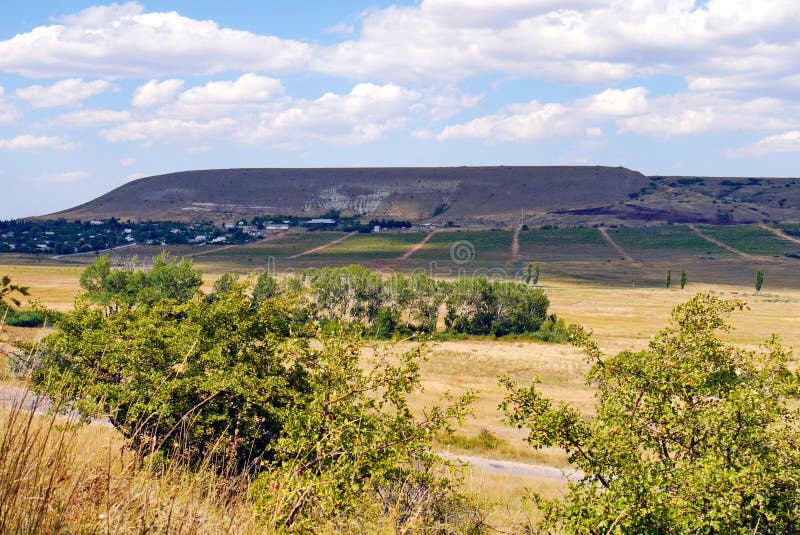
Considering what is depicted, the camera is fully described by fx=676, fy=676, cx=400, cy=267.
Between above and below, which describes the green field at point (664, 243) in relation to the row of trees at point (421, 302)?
above

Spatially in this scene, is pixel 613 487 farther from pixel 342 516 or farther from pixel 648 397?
pixel 342 516

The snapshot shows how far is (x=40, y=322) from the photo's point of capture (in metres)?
74.0

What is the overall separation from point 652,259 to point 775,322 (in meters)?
72.6

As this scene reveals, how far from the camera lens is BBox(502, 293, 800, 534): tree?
849cm

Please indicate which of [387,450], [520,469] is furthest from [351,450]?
[520,469]

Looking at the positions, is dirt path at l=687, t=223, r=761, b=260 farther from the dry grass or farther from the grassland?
the dry grass

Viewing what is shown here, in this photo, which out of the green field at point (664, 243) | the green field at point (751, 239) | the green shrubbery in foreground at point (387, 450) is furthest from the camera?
the green field at point (664, 243)

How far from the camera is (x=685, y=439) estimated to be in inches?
405

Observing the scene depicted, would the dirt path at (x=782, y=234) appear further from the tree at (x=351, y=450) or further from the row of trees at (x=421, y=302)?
the tree at (x=351, y=450)

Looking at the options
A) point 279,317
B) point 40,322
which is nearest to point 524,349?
point 40,322

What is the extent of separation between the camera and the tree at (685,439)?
334 inches

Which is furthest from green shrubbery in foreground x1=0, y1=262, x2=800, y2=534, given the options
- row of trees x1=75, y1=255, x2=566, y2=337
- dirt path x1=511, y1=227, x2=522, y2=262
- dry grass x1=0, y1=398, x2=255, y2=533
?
dirt path x1=511, y1=227, x2=522, y2=262

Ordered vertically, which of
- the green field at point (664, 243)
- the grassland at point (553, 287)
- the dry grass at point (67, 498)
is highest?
the dry grass at point (67, 498)

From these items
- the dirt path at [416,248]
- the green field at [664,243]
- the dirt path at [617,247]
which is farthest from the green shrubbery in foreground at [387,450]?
the green field at [664,243]
